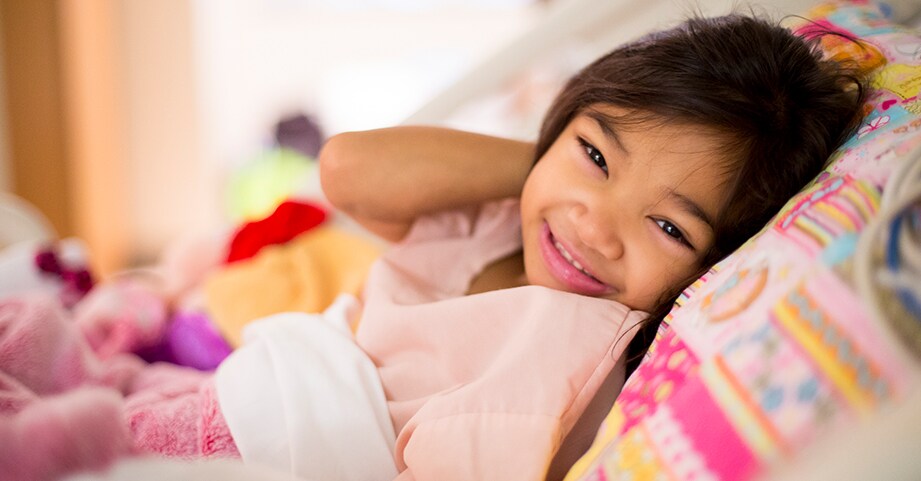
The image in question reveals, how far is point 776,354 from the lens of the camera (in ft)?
1.25

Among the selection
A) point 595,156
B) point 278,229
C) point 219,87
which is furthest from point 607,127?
point 219,87

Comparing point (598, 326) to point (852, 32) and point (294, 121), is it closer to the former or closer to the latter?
point (852, 32)

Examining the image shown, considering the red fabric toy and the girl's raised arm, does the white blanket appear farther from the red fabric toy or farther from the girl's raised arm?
the red fabric toy

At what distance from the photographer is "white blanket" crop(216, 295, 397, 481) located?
0.59 meters

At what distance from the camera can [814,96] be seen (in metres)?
0.64

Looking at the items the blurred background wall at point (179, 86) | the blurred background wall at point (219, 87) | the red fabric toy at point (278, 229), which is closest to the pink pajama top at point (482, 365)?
the red fabric toy at point (278, 229)

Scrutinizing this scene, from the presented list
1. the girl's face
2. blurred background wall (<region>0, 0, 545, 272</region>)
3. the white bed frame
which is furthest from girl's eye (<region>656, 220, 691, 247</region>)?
blurred background wall (<region>0, 0, 545, 272</region>)

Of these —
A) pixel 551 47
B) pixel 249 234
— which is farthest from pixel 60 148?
pixel 551 47

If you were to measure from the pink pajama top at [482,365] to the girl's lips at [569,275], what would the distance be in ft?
0.20

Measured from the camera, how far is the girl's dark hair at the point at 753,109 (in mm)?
626

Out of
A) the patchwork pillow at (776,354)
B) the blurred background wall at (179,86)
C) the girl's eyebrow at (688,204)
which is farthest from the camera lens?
the blurred background wall at (179,86)

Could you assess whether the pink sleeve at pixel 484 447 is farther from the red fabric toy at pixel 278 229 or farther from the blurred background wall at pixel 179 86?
the blurred background wall at pixel 179 86

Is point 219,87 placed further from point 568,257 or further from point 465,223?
point 568,257

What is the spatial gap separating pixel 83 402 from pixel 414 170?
0.49 m
